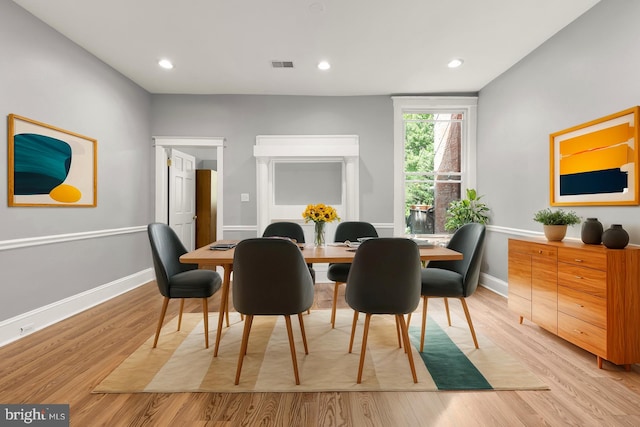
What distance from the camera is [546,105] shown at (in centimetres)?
335

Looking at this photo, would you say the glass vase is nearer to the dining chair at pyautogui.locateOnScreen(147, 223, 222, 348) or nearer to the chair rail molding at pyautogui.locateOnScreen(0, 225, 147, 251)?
the dining chair at pyautogui.locateOnScreen(147, 223, 222, 348)

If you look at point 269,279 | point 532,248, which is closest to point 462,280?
point 532,248

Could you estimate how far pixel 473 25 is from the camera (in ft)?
9.82

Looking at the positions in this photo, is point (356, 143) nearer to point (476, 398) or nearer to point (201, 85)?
point (201, 85)

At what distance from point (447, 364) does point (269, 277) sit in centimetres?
132

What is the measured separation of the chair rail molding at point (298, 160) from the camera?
15.4 ft

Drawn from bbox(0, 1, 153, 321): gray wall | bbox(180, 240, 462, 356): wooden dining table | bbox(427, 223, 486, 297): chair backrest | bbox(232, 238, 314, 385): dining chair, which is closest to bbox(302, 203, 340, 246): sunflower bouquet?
bbox(180, 240, 462, 356): wooden dining table

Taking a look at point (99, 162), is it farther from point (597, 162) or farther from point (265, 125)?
point (597, 162)

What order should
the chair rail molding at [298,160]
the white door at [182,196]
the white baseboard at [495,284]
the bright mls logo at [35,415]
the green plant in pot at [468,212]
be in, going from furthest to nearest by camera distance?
the white door at [182,196]
the chair rail molding at [298,160]
the green plant in pot at [468,212]
the white baseboard at [495,284]
the bright mls logo at [35,415]

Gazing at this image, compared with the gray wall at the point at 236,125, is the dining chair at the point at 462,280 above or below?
below

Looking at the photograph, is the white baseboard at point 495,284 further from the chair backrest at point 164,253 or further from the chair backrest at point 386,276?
the chair backrest at point 164,253

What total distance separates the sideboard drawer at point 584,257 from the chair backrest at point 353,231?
1.55 meters

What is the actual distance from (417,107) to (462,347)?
339 centimetres

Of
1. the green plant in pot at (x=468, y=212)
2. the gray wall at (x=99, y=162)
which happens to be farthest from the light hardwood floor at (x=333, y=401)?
the green plant in pot at (x=468, y=212)
